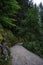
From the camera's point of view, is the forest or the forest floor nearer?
the forest floor

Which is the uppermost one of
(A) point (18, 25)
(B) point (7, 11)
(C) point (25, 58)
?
(B) point (7, 11)

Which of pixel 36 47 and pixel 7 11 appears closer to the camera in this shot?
pixel 36 47

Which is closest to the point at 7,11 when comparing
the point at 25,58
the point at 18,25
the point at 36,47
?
the point at 18,25

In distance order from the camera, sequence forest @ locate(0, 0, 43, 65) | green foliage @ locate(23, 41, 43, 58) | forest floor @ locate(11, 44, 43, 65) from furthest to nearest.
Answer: forest @ locate(0, 0, 43, 65), green foliage @ locate(23, 41, 43, 58), forest floor @ locate(11, 44, 43, 65)

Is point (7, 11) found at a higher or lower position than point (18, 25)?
higher

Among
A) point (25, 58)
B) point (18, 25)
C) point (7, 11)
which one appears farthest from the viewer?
point (18, 25)

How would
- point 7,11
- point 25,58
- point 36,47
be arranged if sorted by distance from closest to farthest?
point 25,58 < point 36,47 < point 7,11

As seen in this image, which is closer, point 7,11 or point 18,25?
point 7,11

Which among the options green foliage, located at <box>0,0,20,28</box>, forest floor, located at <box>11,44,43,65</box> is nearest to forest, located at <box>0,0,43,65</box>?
green foliage, located at <box>0,0,20,28</box>

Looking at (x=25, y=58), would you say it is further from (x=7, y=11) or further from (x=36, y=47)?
(x=7, y=11)

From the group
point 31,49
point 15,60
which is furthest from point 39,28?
point 15,60

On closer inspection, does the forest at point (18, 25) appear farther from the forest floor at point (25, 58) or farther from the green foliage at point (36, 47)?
the forest floor at point (25, 58)

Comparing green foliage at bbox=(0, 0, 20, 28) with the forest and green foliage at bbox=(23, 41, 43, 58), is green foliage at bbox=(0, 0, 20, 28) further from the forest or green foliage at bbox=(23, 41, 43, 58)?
green foliage at bbox=(23, 41, 43, 58)

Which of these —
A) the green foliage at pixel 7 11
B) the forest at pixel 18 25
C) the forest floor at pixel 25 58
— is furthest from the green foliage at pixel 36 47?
the green foliage at pixel 7 11
